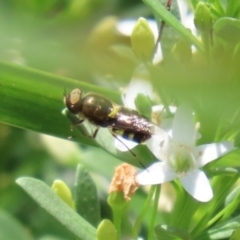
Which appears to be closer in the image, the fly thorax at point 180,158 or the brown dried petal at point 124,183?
the fly thorax at point 180,158

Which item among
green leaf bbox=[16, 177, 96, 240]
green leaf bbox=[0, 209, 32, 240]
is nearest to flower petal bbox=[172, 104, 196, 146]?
green leaf bbox=[16, 177, 96, 240]

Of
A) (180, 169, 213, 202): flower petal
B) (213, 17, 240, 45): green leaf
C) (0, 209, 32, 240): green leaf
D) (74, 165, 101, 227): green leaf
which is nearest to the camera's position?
(213, 17, 240, 45): green leaf

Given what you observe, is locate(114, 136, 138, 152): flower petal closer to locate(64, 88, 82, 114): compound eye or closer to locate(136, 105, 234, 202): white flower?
locate(136, 105, 234, 202): white flower

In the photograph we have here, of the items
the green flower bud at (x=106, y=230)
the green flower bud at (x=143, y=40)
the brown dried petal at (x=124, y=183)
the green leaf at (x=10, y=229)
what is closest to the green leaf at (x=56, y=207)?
the green flower bud at (x=106, y=230)

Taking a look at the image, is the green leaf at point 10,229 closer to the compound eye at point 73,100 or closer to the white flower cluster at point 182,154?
the compound eye at point 73,100

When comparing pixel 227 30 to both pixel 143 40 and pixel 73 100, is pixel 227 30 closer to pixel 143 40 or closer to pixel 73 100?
pixel 143 40

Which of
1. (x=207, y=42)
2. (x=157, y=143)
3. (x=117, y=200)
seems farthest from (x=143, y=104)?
(x=117, y=200)

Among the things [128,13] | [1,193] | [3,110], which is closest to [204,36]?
[3,110]

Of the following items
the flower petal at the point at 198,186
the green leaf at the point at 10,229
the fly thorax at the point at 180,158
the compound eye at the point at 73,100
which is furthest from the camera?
the green leaf at the point at 10,229
